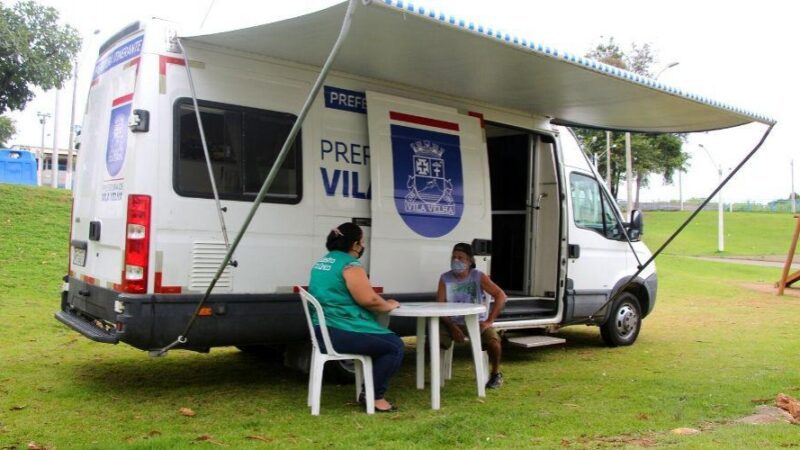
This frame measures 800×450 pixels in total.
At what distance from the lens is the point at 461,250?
5.87 metres

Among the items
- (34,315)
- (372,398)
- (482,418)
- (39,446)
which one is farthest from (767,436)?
(34,315)

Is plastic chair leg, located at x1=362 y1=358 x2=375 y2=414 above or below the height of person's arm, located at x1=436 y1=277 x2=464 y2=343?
below

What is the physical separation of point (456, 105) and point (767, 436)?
12.2ft

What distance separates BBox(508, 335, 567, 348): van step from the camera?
6.98 meters

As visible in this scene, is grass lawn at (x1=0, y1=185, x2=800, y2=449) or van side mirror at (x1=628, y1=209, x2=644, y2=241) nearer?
grass lawn at (x1=0, y1=185, x2=800, y2=449)

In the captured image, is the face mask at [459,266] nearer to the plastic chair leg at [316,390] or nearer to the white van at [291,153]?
the white van at [291,153]

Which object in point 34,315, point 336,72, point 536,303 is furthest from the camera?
point 34,315

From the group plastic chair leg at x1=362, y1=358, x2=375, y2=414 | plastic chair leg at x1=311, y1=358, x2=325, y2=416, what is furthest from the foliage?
plastic chair leg at x1=362, y1=358, x2=375, y2=414

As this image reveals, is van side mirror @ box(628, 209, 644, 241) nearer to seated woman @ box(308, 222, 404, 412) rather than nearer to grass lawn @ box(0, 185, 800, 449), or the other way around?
grass lawn @ box(0, 185, 800, 449)

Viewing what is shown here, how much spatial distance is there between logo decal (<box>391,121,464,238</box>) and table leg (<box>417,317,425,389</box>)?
2.88 feet

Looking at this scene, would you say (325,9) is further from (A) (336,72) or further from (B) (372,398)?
(B) (372,398)

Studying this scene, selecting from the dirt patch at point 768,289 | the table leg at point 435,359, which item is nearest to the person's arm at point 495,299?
the table leg at point 435,359

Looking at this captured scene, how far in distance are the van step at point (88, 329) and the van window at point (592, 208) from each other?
4.77 metres

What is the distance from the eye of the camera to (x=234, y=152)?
5.23m
